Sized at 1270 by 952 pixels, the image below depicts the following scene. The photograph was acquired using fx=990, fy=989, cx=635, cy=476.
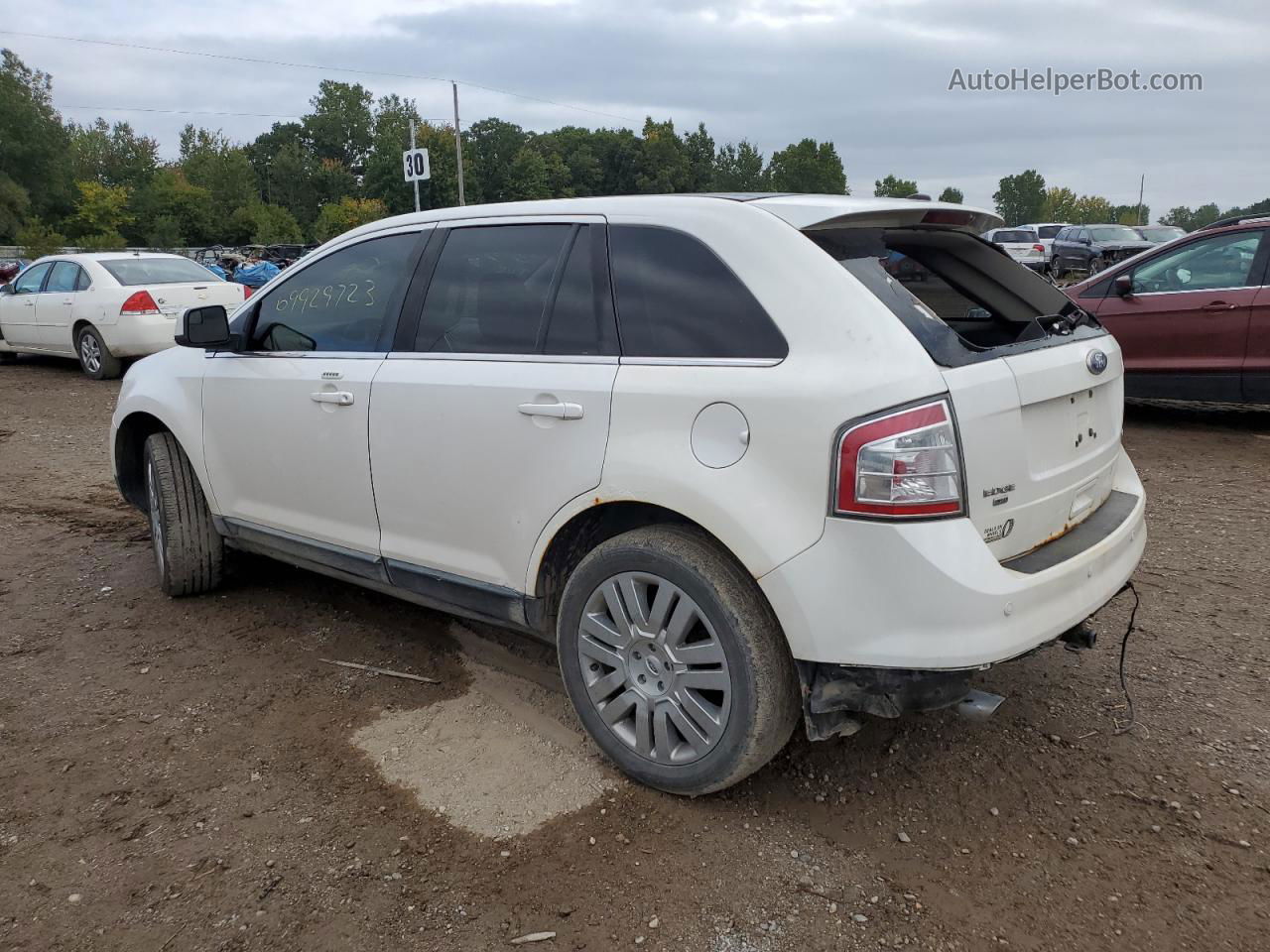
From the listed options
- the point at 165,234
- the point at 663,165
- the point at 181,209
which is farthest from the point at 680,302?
the point at 663,165

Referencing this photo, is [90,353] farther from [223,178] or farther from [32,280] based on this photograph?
[223,178]

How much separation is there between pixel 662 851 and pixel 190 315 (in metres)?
2.90

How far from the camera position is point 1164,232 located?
2617 centimetres

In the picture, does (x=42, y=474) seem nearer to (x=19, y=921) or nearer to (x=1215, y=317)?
(x=19, y=921)

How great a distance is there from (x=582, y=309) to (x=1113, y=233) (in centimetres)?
2758

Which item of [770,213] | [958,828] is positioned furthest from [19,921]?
[770,213]

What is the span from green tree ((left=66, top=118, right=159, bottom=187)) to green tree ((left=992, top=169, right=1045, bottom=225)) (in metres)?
87.1

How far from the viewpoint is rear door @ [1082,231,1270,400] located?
24.5ft

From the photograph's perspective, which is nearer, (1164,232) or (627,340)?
(627,340)

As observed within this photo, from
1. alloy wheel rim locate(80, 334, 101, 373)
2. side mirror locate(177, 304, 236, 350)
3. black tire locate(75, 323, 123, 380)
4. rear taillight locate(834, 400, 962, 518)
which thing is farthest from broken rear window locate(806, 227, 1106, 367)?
alloy wheel rim locate(80, 334, 101, 373)

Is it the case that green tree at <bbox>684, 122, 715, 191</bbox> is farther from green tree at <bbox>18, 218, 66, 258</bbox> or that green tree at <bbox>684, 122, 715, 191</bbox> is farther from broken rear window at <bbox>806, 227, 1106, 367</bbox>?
broken rear window at <bbox>806, 227, 1106, 367</bbox>

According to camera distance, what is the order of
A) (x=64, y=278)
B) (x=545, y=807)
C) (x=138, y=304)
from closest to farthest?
(x=545, y=807)
(x=138, y=304)
(x=64, y=278)

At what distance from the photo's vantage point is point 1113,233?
87.4 ft

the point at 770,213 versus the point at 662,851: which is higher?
the point at 770,213
